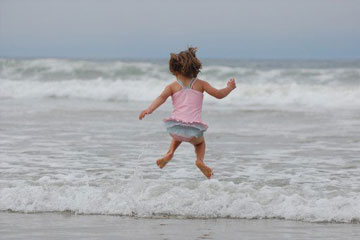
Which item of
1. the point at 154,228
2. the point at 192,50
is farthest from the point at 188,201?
the point at 192,50

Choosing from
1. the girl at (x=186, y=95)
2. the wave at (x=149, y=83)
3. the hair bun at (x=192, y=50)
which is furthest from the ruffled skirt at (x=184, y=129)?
the wave at (x=149, y=83)

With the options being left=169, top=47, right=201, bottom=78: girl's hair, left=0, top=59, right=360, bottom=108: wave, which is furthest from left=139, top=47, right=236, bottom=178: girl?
left=0, top=59, right=360, bottom=108: wave

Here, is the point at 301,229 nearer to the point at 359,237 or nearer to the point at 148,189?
the point at 359,237

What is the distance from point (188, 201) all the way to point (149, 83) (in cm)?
2032

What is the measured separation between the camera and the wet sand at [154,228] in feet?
17.4

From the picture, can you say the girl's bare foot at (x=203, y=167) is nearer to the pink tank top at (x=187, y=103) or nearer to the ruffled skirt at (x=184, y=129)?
the ruffled skirt at (x=184, y=129)

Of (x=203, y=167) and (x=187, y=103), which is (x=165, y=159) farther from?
(x=187, y=103)

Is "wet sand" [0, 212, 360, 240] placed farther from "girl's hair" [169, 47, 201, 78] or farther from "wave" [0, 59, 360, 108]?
"wave" [0, 59, 360, 108]

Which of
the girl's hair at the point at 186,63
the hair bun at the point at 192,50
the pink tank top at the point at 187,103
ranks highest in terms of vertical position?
the hair bun at the point at 192,50

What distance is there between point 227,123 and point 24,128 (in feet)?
13.3

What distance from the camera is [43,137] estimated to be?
11391 mm

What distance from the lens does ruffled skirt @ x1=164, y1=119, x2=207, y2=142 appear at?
6.10 metres

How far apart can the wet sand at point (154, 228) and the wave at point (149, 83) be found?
14272 millimetres

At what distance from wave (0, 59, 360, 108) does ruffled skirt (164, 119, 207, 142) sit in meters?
14.0
